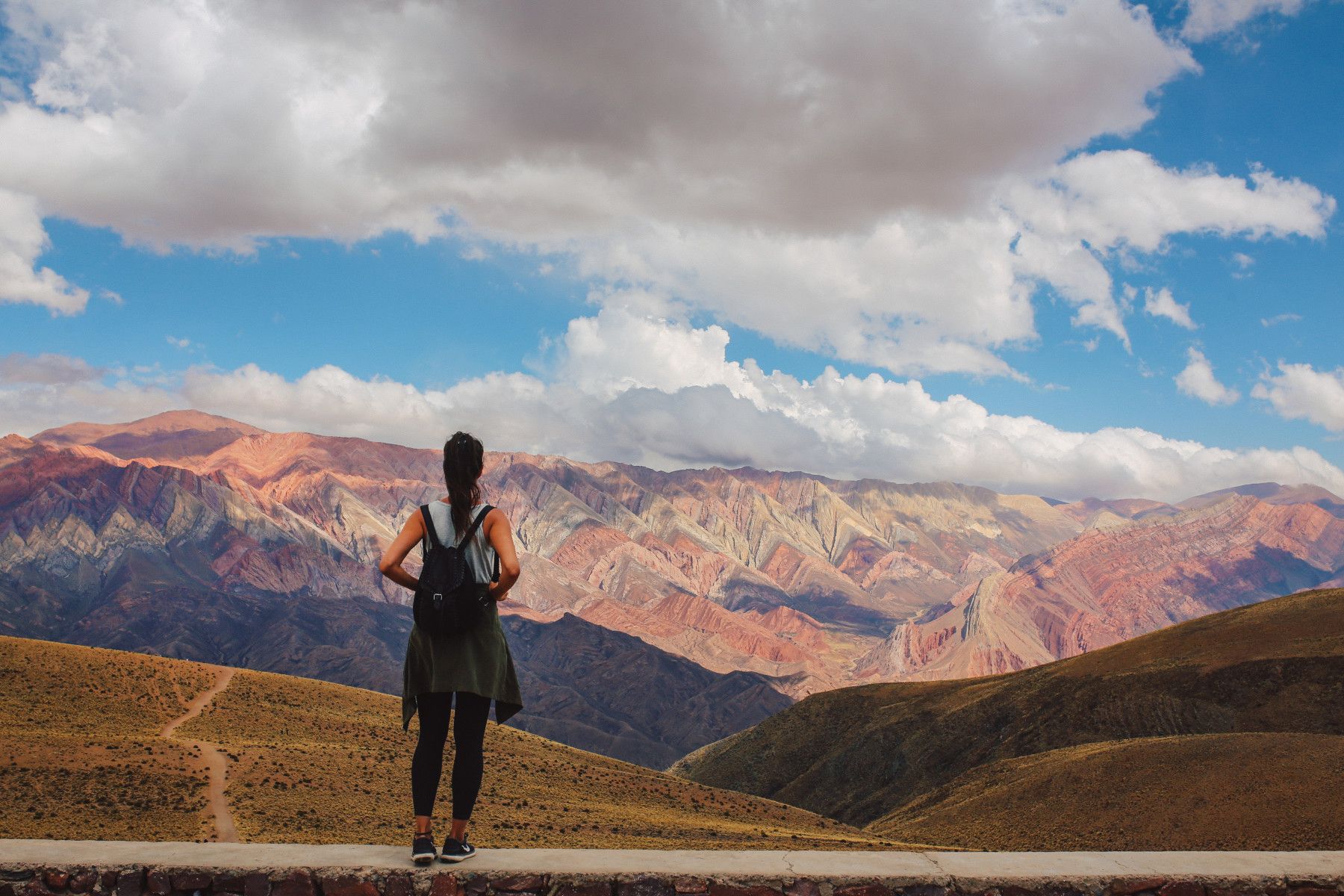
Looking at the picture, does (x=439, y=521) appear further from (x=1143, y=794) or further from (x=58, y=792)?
(x=1143, y=794)

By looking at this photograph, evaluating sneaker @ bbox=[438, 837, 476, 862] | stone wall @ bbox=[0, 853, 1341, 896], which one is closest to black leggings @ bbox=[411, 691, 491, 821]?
sneaker @ bbox=[438, 837, 476, 862]

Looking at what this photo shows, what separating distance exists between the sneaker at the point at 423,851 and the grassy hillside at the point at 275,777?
872 inches

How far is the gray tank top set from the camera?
8266mm

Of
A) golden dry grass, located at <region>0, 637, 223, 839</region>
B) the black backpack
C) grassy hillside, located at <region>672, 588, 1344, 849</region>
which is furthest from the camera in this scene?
grassy hillside, located at <region>672, 588, 1344, 849</region>

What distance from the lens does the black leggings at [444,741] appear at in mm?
8336

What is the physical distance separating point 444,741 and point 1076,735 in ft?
286

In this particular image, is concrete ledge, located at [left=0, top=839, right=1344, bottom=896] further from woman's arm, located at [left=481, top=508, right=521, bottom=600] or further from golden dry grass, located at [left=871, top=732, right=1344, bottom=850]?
golden dry grass, located at [left=871, top=732, right=1344, bottom=850]

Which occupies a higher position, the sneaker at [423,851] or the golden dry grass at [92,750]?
the sneaker at [423,851]

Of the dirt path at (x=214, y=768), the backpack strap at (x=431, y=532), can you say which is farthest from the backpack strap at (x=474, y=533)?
the dirt path at (x=214, y=768)

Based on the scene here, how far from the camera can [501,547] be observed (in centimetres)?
827

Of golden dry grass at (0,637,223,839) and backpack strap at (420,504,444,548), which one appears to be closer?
backpack strap at (420,504,444,548)

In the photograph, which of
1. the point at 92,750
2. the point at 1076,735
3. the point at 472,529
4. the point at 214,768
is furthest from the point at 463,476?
the point at 1076,735

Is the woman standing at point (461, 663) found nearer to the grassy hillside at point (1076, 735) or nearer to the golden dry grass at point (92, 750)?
the golden dry grass at point (92, 750)

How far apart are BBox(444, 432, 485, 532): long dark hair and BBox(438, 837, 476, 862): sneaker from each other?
2580mm
